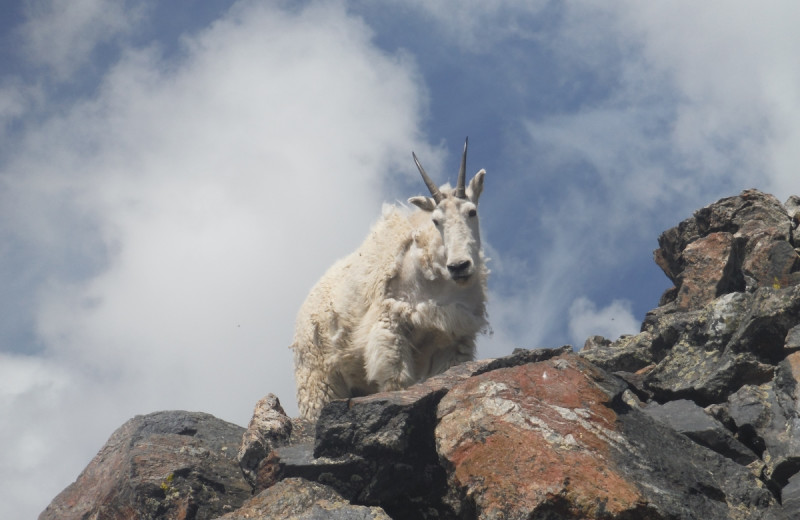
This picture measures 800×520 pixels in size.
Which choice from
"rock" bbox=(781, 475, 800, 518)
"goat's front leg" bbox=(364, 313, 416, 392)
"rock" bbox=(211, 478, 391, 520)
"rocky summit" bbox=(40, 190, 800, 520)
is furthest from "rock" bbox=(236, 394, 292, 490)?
"rock" bbox=(781, 475, 800, 518)

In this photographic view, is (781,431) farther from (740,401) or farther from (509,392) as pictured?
(509,392)

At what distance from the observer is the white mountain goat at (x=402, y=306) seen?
1086 centimetres

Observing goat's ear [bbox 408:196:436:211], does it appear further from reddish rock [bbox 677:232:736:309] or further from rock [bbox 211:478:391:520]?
rock [bbox 211:478:391:520]

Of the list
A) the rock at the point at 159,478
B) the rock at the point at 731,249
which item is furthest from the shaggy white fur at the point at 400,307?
the rock at the point at 731,249

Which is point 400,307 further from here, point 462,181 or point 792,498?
point 792,498

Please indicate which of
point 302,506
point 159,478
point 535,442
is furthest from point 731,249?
point 159,478

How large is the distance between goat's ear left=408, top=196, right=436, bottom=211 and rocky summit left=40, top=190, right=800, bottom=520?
3278 millimetres

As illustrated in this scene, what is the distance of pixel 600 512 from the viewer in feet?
20.2

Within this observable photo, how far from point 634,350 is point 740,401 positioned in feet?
8.24

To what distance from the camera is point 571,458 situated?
6.59 metres

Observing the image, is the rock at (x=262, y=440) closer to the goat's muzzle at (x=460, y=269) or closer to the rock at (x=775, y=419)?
the goat's muzzle at (x=460, y=269)

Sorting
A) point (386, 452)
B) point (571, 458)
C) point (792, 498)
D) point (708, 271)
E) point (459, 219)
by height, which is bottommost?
point (792, 498)

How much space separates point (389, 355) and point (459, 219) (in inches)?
75.6

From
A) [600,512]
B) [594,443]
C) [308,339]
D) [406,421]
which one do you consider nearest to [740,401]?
[594,443]
